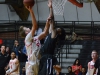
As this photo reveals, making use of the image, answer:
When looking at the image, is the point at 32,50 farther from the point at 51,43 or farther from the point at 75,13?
the point at 75,13

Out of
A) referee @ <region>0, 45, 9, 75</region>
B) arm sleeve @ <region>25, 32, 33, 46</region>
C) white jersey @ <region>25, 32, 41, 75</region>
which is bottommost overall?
referee @ <region>0, 45, 9, 75</region>

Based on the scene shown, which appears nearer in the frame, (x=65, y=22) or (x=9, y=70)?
(x=9, y=70)

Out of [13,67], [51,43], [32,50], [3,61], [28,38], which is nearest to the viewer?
[28,38]

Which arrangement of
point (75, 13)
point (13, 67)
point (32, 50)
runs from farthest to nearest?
point (75, 13), point (13, 67), point (32, 50)

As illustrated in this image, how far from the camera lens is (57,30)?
28.2 feet

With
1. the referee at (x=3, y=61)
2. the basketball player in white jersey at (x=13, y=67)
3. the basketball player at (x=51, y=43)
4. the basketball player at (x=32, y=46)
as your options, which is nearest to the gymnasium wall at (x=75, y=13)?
the referee at (x=3, y=61)

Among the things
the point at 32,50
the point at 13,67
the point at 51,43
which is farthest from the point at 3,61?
the point at 32,50

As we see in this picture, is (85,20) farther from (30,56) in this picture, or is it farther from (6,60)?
(30,56)

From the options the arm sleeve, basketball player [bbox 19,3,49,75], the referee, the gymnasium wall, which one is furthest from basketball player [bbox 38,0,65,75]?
the gymnasium wall

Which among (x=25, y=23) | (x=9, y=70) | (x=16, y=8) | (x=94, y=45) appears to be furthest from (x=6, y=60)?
(x=16, y=8)

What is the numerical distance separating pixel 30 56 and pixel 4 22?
43.1 feet

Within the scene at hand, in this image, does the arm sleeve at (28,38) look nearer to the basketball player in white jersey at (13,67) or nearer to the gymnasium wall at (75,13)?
the basketball player in white jersey at (13,67)

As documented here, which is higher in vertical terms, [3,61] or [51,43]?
[51,43]

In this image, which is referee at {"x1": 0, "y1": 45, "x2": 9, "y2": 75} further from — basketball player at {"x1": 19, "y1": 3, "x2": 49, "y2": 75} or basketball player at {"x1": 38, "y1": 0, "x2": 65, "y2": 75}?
basketball player at {"x1": 19, "y1": 3, "x2": 49, "y2": 75}
